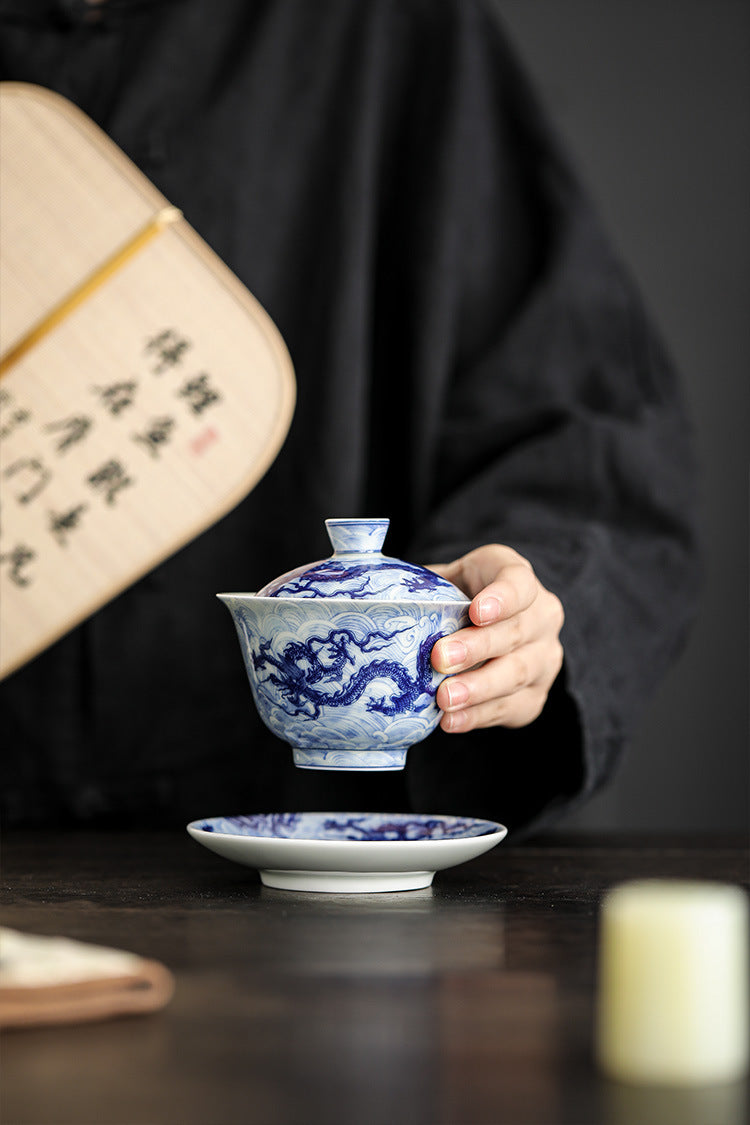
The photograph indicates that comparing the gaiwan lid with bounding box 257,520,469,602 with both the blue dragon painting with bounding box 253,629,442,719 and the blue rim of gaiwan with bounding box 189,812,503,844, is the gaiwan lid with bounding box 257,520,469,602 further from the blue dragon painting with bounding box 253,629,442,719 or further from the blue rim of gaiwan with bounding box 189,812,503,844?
the blue rim of gaiwan with bounding box 189,812,503,844

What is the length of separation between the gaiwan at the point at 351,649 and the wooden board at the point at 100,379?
0.36 m

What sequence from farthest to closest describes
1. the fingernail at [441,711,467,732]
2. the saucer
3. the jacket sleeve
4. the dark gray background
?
the dark gray background < the jacket sleeve < the fingernail at [441,711,467,732] < the saucer

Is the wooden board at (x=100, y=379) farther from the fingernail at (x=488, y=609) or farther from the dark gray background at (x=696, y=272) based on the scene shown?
the dark gray background at (x=696, y=272)

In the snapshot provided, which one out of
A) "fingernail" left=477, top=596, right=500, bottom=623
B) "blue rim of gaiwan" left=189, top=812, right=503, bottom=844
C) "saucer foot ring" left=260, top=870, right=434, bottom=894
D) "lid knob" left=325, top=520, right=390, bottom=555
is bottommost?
"saucer foot ring" left=260, top=870, right=434, bottom=894

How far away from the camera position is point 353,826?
1.06 metres

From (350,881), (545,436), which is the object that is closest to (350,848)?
(350,881)

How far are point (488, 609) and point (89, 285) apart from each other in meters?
0.61

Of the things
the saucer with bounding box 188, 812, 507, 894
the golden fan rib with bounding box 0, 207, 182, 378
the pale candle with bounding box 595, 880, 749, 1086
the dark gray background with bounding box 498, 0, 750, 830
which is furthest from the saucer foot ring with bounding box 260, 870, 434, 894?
the dark gray background with bounding box 498, 0, 750, 830

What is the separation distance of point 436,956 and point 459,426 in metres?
0.91

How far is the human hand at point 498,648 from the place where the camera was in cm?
97

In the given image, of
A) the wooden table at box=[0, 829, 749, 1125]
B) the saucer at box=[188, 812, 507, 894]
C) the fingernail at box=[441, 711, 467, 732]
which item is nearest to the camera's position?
the wooden table at box=[0, 829, 749, 1125]

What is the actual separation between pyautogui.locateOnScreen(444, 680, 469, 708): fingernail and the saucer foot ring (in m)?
0.13

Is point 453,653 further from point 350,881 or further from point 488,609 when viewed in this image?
point 350,881

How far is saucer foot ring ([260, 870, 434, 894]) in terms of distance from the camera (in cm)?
94
